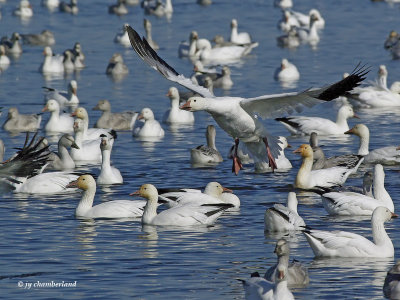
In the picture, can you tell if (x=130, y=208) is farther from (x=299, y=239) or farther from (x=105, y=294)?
(x=105, y=294)

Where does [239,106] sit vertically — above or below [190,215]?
above

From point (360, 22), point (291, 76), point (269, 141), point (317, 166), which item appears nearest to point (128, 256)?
point (269, 141)

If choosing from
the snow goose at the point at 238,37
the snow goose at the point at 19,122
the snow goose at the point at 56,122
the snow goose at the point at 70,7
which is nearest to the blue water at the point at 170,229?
the snow goose at the point at 19,122

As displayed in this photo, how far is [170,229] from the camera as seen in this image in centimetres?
1470

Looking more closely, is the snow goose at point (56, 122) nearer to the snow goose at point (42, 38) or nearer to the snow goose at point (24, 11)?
the snow goose at point (42, 38)

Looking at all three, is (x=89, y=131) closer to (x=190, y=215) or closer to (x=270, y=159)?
(x=270, y=159)

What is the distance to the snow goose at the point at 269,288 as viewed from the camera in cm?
1016

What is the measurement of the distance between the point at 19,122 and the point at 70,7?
24.7m

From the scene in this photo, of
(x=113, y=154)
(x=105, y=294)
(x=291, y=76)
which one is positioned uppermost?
(x=291, y=76)

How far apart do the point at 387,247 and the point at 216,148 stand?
945 cm

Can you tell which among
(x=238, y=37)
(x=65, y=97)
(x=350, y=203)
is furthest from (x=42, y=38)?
(x=350, y=203)

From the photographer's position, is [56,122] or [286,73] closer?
[56,122]

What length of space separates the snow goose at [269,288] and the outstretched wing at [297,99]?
3.81m

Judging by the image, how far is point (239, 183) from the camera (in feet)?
59.8
